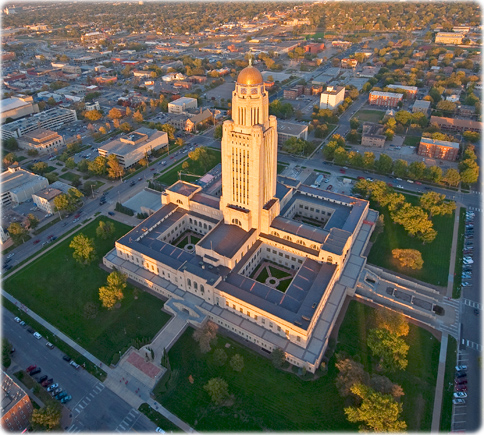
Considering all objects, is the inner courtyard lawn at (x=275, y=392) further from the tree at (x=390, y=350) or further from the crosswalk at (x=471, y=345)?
the crosswalk at (x=471, y=345)

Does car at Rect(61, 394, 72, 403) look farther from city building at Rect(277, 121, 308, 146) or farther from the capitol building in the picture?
city building at Rect(277, 121, 308, 146)

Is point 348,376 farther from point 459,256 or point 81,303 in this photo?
point 81,303

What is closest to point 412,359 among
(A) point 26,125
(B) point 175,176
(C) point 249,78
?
(C) point 249,78

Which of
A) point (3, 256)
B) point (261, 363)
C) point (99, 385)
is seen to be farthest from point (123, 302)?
point (3, 256)

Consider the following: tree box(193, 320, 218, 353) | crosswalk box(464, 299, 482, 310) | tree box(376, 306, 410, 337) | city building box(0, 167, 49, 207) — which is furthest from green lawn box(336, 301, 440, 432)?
city building box(0, 167, 49, 207)

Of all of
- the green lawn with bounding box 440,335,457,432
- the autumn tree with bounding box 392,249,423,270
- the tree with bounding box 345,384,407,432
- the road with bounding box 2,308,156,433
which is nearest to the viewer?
the tree with bounding box 345,384,407,432
